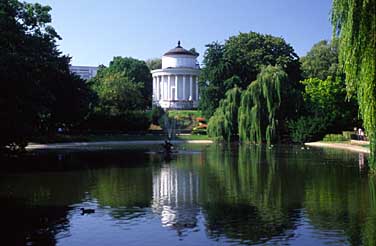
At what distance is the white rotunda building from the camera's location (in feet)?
330

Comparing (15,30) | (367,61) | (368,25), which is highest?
(15,30)

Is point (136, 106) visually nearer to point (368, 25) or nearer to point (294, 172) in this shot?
point (294, 172)

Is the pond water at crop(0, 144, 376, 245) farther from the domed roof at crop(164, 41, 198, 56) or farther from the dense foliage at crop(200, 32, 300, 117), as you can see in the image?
the domed roof at crop(164, 41, 198, 56)

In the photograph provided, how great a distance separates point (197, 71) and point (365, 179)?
77761mm

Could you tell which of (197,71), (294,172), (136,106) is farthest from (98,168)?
(197,71)

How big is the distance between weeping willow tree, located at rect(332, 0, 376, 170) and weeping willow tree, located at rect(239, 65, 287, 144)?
39941 mm

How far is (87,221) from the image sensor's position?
616 inches

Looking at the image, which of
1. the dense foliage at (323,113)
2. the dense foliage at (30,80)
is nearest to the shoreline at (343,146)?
the dense foliage at (323,113)

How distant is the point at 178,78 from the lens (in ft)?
332

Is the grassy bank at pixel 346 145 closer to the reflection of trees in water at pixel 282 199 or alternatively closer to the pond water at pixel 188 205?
the reflection of trees in water at pixel 282 199

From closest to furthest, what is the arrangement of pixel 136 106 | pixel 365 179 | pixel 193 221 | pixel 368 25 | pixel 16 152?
1. pixel 368 25
2. pixel 193 221
3. pixel 365 179
4. pixel 16 152
5. pixel 136 106

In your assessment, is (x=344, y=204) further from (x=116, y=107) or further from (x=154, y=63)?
(x=154, y=63)

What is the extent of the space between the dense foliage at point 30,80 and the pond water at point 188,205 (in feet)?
23.9

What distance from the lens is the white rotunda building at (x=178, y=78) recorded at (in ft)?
330
